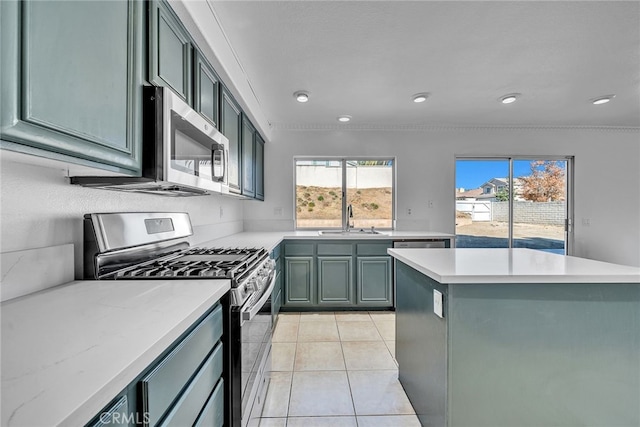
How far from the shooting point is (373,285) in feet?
11.0

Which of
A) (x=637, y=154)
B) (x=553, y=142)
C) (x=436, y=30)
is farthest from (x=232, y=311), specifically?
(x=637, y=154)

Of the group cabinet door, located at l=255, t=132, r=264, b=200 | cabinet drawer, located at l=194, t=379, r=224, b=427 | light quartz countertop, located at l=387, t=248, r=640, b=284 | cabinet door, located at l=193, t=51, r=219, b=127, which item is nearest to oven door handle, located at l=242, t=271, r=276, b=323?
cabinet drawer, located at l=194, t=379, r=224, b=427

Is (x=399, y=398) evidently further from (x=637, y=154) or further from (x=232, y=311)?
(x=637, y=154)

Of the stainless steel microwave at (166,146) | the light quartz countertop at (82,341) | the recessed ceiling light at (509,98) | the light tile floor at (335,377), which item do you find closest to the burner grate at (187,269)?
the light quartz countertop at (82,341)

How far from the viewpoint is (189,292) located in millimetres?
1042

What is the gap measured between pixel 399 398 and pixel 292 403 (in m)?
0.66

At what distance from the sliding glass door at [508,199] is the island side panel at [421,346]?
260 centimetres

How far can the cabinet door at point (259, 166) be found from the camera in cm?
348

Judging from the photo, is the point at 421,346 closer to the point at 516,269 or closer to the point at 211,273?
the point at 516,269

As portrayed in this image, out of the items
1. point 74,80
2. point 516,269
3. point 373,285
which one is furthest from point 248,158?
point 516,269

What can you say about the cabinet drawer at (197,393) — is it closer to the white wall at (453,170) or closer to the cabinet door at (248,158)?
the cabinet door at (248,158)

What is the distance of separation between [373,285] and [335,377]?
1.42 metres

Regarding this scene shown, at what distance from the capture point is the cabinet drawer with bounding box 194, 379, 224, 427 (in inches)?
38.4

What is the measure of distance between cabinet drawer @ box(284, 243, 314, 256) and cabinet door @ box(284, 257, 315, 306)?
0.06 m
